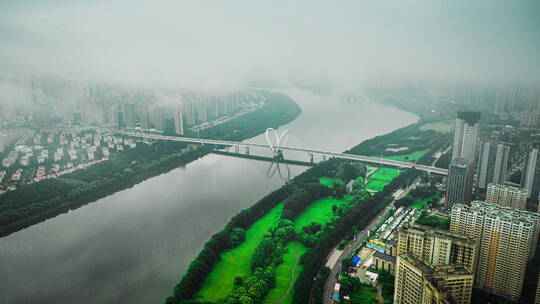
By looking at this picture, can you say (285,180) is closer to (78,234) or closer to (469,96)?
(78,234)

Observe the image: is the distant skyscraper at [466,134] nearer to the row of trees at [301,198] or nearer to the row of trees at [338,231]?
the row of trees at [338,231]

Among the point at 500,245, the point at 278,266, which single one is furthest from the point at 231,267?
the point at 500,245

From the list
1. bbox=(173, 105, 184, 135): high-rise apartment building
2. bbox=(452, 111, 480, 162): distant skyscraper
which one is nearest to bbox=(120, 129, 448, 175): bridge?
bbox=(452, 111, 480, 162): distant skyscraper

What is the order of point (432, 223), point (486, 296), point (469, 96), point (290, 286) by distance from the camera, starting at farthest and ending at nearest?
point (469, 96) → point (432, 223) → point (290, 286) → point (486, 296)

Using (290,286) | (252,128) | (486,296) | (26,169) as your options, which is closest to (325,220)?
(290,286)

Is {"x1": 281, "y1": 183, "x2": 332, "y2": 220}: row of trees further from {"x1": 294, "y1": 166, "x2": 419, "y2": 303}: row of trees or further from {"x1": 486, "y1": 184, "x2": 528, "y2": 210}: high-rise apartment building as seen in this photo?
{"x1": 486, "y1": 184, "x2": 528, "y2": 210}: high-rise apartment building

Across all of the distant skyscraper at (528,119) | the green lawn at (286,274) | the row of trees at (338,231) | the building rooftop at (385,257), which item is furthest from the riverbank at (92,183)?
the distant skyscraper at (528,119)
